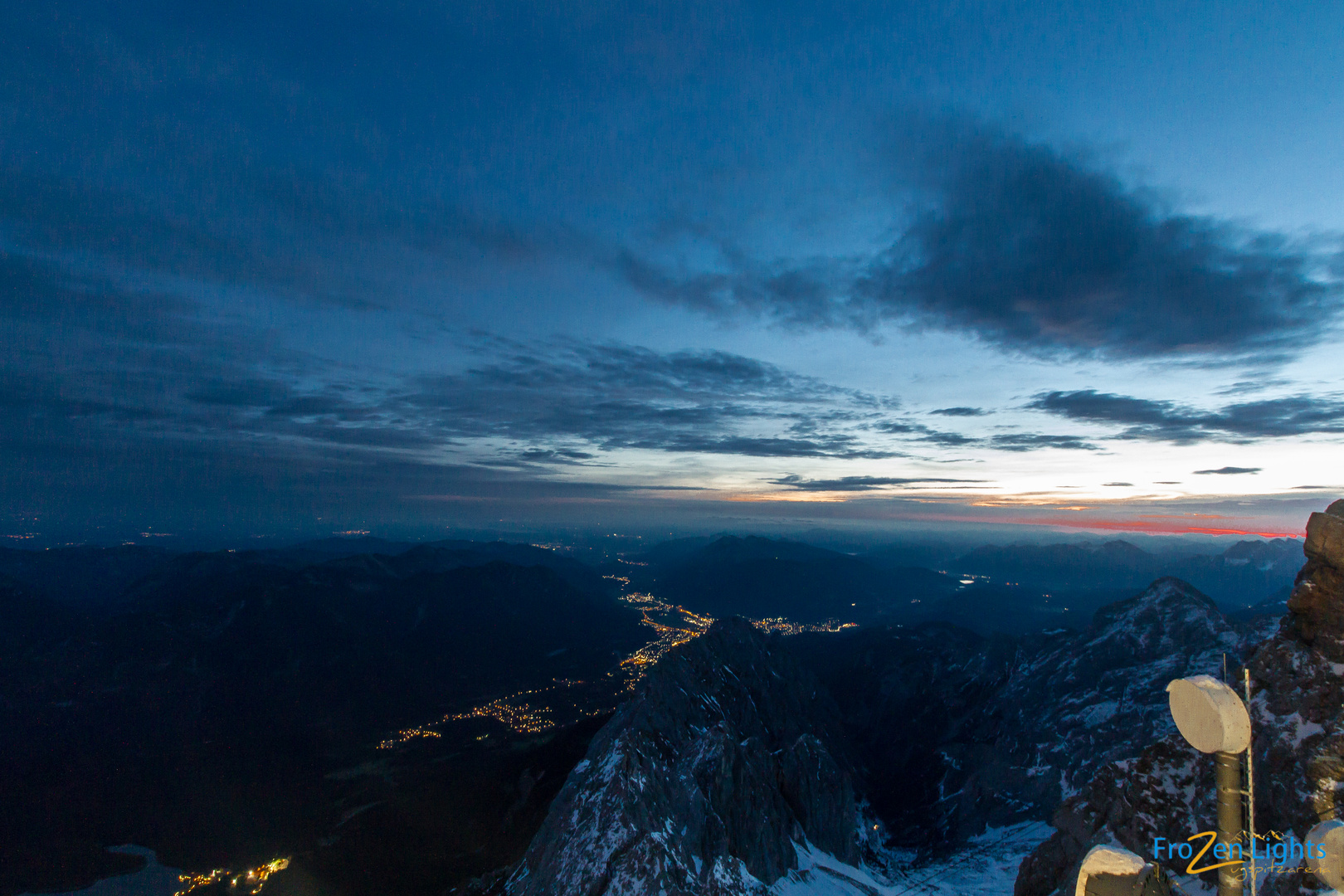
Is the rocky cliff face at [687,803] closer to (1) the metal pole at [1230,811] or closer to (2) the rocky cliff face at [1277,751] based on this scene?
(2) the rocky cliff face at [1277,751]

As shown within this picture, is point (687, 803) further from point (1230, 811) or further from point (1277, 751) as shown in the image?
point (1230, 811)

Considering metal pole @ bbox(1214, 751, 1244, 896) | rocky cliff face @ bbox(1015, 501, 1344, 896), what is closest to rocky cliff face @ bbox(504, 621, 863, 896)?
rocky cliff face @ bbox(1015, 501, 1344, 896)

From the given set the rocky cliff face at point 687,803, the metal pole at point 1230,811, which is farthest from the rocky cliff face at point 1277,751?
the rocky cliff face at point 687,803

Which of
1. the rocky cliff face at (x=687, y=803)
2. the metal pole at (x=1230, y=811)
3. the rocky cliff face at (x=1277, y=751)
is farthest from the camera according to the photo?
the rocky cliff face at (x=687, y=803)

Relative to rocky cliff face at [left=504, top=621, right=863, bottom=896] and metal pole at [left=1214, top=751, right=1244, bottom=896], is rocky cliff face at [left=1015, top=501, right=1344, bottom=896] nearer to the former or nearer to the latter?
metal pole at [left=1214, top=751, right=1244, bottom=896]

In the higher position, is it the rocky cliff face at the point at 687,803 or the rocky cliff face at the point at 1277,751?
the rocky cliff face at the point at 1277,751
